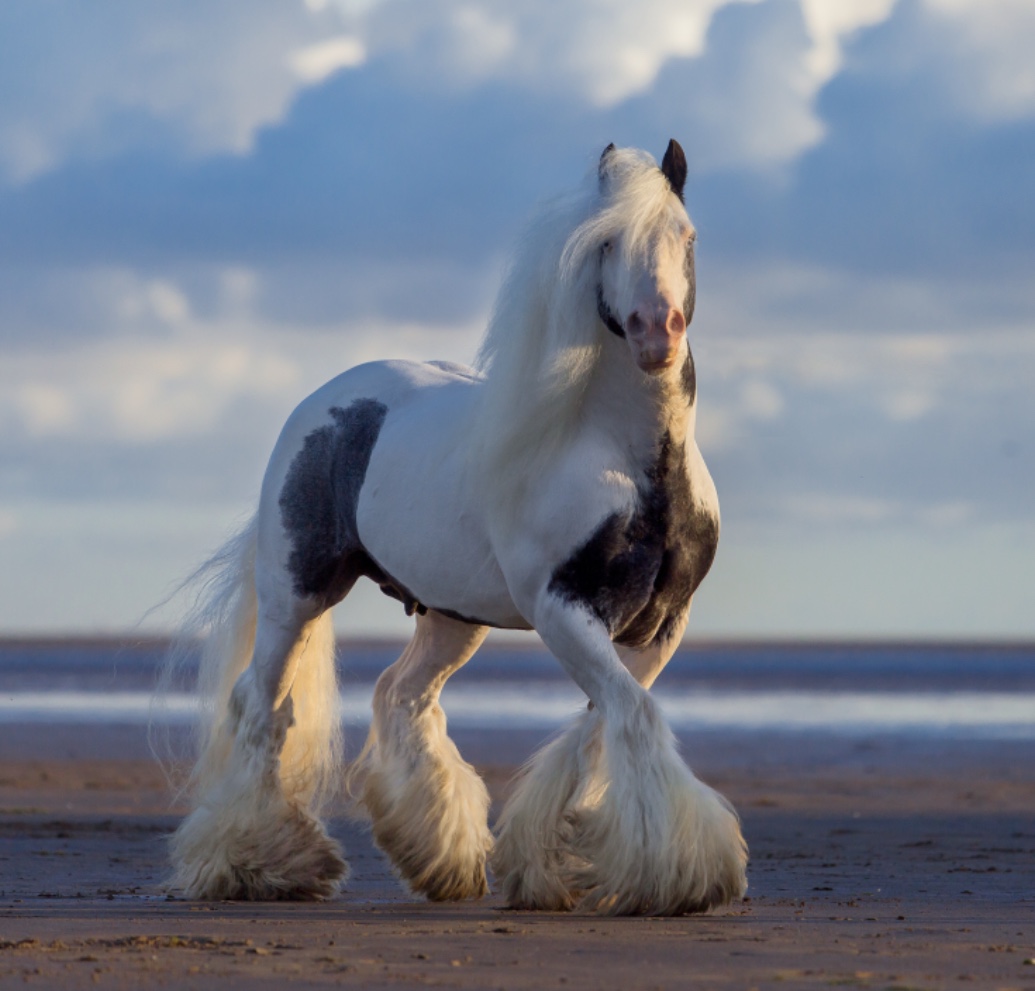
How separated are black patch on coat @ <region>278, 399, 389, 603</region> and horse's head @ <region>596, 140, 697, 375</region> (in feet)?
5.05

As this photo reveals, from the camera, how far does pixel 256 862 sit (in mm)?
6535

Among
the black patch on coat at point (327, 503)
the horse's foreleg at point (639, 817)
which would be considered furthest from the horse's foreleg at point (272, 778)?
the horse's foreleg at point (639, 817)

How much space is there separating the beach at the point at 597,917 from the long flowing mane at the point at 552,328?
1.44 m

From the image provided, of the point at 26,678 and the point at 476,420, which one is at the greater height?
the point at 476,420

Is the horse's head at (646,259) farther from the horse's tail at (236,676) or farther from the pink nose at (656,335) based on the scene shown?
the horse's tail at (236,676)

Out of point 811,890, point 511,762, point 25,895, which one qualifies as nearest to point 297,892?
point 25,895

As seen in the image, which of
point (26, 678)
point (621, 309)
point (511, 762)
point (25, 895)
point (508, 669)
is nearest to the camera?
point (621, 309)

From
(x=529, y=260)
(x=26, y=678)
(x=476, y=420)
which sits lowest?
(x=26, y=678)

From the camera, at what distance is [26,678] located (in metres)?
33.6

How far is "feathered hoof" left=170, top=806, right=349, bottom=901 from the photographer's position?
257 inches

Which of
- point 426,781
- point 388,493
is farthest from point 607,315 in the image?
point 426,781

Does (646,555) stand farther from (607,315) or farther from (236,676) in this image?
(236,676)

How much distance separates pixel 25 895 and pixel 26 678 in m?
28.4

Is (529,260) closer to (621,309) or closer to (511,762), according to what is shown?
(621,309)
